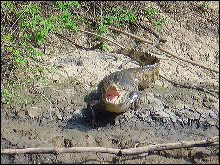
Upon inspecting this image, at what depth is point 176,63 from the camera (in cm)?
744

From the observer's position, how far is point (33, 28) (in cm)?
638

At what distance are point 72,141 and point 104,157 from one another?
604mm

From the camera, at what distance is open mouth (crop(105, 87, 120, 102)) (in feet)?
17.2

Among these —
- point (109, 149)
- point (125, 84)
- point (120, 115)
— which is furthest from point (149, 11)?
point (109, 149)

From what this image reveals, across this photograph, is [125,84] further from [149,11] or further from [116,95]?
[149,11]

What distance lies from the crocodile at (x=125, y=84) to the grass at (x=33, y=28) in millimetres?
997

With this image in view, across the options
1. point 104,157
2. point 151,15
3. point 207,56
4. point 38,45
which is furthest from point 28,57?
point 207,56

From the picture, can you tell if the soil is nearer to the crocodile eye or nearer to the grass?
the grass

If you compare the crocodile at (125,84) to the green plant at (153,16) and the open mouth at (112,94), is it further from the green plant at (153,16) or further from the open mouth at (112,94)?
the green plant at (153,16)

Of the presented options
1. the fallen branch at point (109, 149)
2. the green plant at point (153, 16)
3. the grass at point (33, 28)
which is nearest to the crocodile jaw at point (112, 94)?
the grass at point (33, 28)

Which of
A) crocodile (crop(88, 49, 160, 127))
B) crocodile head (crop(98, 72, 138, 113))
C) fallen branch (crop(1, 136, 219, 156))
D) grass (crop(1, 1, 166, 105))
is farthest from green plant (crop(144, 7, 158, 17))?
fallen branch (crop(1, 136, 219, 156))

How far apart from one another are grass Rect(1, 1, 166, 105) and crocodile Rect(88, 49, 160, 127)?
1.00 meters

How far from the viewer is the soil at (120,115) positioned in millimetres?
4434

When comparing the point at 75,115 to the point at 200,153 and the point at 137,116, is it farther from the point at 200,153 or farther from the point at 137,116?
the point at 200,153
